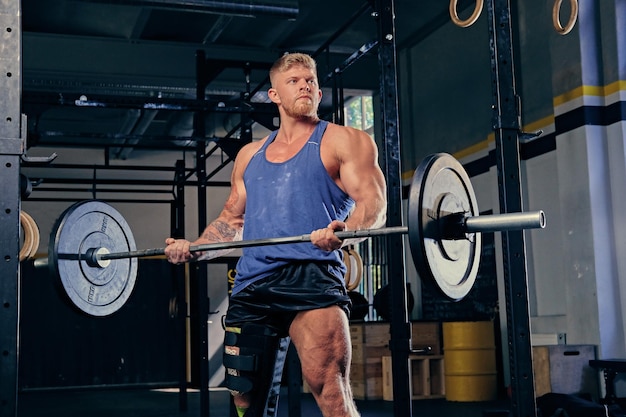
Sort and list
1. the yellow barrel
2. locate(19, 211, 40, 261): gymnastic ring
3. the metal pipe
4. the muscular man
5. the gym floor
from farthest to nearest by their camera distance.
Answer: the yellow barrel < the gym floor < locate(19, 211, 40, 261): gymnastic ring < the metal pipe < the muscular man

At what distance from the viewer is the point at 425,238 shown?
2297 millimetres

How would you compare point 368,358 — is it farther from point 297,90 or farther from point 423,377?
point 297,90

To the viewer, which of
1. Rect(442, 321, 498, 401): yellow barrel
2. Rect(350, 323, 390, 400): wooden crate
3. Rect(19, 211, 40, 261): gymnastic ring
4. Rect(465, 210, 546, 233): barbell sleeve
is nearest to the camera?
Rect(465, 210, 546, 233): barbell sleeve

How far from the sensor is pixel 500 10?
10.3ft

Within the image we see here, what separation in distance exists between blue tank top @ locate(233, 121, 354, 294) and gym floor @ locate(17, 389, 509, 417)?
3.45 m

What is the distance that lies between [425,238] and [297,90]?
2.58 ft

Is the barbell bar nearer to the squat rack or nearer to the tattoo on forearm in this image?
the tattoo on forearm

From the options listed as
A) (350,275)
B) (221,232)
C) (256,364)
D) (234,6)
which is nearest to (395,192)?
(221,232)

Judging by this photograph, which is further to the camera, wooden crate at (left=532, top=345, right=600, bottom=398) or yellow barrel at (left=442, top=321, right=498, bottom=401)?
yellow barrel at (left=442, top=321, right=498, bottom=401)

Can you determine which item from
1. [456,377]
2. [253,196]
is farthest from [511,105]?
[456,377]

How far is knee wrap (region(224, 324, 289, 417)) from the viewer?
107 inches

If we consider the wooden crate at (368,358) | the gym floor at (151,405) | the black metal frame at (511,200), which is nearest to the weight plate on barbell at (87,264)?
the black metal frame at (511,200)

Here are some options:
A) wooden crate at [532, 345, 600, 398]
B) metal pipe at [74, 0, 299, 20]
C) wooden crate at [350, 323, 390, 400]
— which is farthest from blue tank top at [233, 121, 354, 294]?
wooden crate at [350, 323, 390, 400]

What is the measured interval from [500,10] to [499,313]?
4.95 metres
